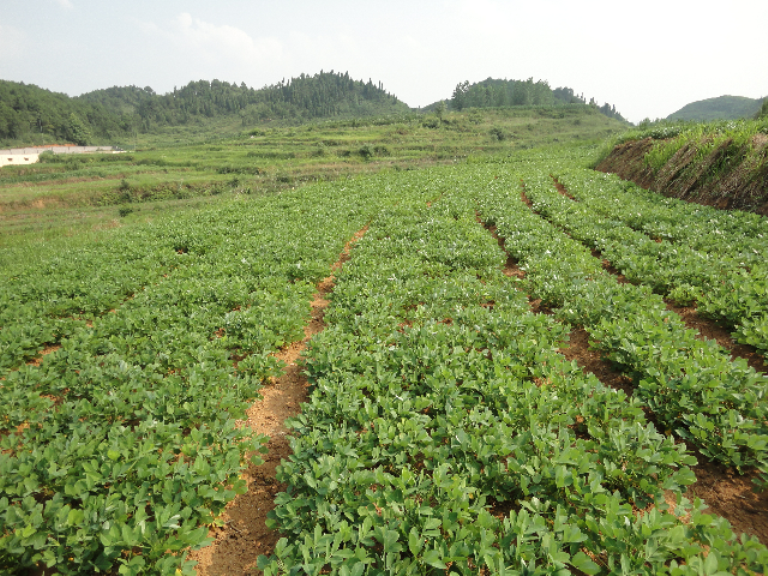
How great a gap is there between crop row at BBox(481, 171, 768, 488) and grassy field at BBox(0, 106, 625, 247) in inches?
1399

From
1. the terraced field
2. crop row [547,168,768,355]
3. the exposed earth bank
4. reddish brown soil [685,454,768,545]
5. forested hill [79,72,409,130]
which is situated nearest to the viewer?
the terraced field

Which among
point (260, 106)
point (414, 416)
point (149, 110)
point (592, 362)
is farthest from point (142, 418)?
point (149, 110)

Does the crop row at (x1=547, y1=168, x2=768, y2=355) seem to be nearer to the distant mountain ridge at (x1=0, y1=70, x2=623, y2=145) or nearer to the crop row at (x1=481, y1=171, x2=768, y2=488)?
the crop row at (x1=481, y1=171, x2=768, y2=488)

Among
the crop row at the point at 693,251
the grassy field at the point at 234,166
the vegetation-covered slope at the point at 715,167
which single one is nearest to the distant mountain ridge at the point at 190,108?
the grassy field at the point at 234,166

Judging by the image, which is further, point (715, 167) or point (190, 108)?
point (190, 108)

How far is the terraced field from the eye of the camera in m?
3.04

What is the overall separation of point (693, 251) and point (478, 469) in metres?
10.0

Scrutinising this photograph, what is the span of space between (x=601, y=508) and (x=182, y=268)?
1361cm

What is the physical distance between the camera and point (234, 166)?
53.6 meters

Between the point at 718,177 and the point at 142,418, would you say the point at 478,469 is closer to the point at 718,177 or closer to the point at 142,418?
the point at 142,418

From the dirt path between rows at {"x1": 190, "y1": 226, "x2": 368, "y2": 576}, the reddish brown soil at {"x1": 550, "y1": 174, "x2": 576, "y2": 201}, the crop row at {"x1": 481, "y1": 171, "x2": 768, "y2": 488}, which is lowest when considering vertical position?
the dirt path between rows at {"x1": 190, "y1": 226, "x2": 368, "y2": 576}

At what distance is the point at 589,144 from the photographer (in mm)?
52031

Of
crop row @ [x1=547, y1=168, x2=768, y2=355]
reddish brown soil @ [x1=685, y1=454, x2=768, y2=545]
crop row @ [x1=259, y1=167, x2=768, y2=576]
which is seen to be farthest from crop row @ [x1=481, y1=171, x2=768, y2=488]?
crop row @ [x1=547, y1=168, x2=768, y2=355]

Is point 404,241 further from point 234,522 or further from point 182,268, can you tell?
point 234,522
